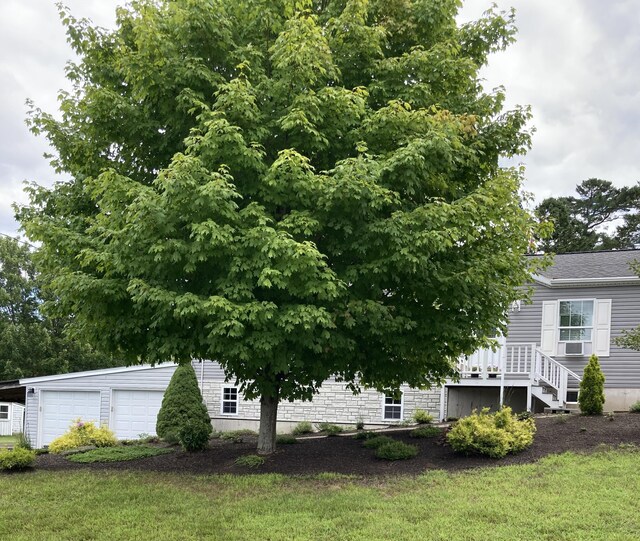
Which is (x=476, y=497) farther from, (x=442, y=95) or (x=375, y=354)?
(x=442, y=95)

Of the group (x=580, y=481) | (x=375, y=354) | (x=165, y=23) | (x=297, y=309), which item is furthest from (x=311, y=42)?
(x=580, y=481)

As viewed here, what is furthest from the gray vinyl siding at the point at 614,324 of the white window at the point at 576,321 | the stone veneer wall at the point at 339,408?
the stone veneer wall at the point at 339,408

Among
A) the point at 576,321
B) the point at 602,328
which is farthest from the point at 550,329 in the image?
the point at 602,328

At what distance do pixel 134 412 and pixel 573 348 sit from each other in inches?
550

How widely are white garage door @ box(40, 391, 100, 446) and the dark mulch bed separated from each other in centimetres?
924

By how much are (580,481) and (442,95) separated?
5766 mm

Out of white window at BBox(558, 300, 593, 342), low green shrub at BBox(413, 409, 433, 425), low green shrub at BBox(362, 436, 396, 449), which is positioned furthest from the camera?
white window at BBox(558, 300, 593, 342)

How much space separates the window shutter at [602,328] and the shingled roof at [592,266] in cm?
78

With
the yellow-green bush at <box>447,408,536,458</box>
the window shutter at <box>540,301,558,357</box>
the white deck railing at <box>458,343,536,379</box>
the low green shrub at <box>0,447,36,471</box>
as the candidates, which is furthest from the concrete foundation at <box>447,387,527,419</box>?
the low green shrub at <box>0,447,36,471</box>

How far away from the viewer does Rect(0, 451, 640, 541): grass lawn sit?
653cm

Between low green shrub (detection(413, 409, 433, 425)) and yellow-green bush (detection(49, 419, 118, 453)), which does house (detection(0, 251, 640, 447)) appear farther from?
yellow-green bush (detection(49, 419, 118, 453))

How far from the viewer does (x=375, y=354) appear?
372 inches

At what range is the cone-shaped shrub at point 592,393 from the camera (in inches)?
520

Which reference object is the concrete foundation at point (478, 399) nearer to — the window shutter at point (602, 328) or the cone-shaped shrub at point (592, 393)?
the window shutter at point (602, 328)
